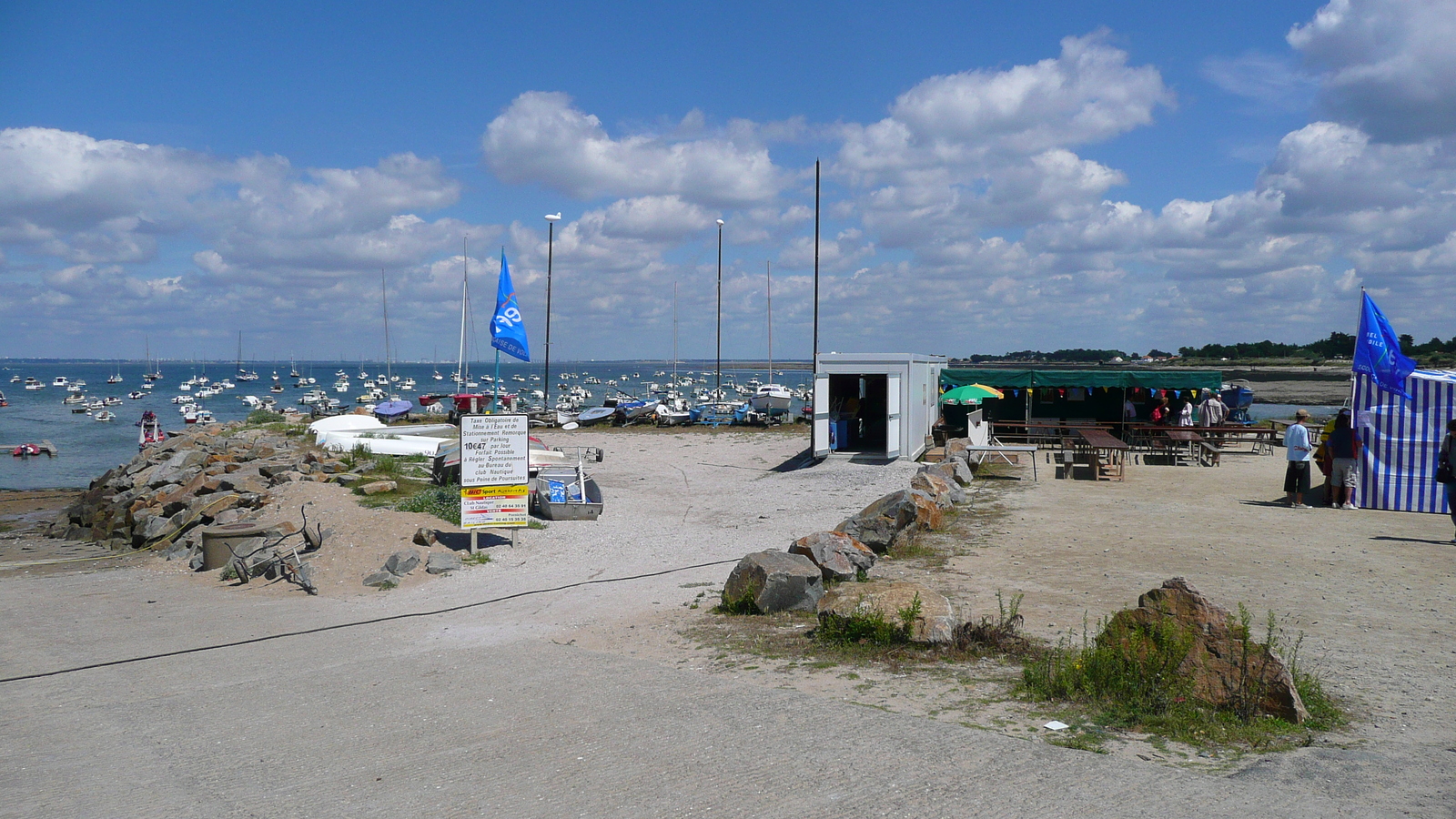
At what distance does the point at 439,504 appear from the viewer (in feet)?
48.7

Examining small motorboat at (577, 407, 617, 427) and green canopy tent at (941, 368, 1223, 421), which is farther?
small motorboat at (577, 407, 617, 427)

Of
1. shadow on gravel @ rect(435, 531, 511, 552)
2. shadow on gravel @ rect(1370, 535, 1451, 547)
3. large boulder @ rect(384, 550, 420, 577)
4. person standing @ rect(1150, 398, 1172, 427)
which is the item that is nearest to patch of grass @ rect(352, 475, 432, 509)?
shadow on gravel @ rect(435, 531, 511, 552)

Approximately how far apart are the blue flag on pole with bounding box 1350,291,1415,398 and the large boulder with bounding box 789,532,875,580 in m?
10.2

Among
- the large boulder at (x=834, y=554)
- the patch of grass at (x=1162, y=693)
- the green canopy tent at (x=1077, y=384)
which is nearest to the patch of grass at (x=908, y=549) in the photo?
the large boulder at (x=834, y=554)

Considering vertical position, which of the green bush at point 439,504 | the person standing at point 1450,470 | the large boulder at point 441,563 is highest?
the person standing at point 1450,470

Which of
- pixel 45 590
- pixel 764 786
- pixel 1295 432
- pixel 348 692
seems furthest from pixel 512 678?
pixel 1295 432

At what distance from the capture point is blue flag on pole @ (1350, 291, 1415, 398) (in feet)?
47.2

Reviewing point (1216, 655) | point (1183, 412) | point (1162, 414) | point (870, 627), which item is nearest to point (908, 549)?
point (870, 627)

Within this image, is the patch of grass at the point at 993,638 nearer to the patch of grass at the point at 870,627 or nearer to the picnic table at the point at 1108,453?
the patch of grass at the point at 870,627

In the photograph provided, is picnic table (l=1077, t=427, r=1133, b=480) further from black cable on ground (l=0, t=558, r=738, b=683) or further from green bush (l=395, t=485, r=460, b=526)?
green bush (l=395, t=485, r=460, b=526)

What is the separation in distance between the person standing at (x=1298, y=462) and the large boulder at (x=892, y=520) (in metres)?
6.40

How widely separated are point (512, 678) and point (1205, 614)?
4.81 meters

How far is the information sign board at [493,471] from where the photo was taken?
12422mm

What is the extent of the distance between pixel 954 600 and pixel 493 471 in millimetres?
6745
